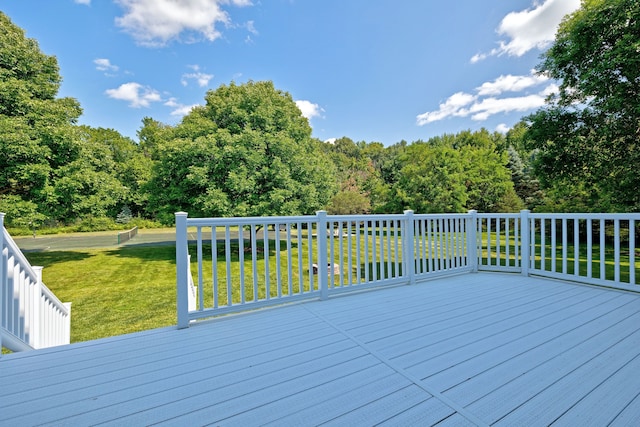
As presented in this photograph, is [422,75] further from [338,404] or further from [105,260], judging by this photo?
[105,260]

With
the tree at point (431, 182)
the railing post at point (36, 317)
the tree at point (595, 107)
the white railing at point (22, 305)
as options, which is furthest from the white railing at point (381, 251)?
the tree at point (431, 182)

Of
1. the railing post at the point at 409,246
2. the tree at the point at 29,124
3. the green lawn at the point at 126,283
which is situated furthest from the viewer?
the tree at the point at 29,124

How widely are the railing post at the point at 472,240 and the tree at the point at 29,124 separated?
11540 millimetres

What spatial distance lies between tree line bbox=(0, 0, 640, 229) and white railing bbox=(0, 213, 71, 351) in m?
6.72

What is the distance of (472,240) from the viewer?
421cm

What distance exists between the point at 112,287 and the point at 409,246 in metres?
7.90

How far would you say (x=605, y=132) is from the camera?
234 inches

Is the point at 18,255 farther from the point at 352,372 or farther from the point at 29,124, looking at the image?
the point at 29,124

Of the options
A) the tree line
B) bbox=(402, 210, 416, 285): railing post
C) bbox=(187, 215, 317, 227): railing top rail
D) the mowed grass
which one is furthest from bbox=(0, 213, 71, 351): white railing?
the tree line

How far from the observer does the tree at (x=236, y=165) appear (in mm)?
10227

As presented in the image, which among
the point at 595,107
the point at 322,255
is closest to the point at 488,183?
the point at 595,107

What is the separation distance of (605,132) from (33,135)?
1504cm

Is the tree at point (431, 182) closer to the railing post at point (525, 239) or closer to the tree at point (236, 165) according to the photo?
the tree at point (236, 165)

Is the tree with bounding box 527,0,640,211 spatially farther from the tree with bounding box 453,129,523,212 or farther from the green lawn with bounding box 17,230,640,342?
the tree with bounding box 453,129,523,212
